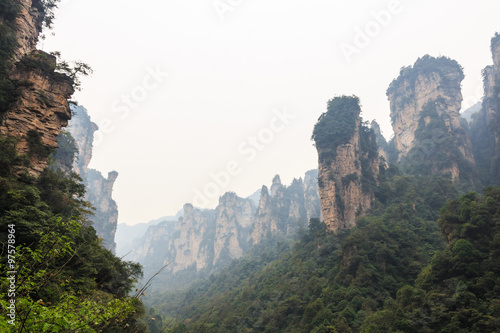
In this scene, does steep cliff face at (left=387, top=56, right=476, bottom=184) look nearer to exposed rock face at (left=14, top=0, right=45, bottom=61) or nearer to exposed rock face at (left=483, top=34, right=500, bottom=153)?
exposed rock face at (left=483, top=34, right=500, bottom=153)

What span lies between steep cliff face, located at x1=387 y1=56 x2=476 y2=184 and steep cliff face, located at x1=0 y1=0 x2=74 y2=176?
49.2 metres

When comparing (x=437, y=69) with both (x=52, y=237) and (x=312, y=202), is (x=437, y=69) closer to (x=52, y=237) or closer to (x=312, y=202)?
(x=312, y=202)

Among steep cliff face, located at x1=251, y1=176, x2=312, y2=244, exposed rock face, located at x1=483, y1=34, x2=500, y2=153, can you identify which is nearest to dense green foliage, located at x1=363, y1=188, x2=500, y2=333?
exposed rock face, located at x1=483, y1=34, x2=500, y2=153

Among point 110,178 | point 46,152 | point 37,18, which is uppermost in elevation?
point 110,178

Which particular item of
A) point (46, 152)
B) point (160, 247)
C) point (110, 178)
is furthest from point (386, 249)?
point (160, 247)

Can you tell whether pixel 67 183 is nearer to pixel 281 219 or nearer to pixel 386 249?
pixel 386 249

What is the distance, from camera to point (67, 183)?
1502cm

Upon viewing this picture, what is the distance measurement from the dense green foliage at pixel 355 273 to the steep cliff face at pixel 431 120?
20.4ft

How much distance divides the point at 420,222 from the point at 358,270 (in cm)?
1209

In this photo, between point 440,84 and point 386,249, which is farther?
point 440,84

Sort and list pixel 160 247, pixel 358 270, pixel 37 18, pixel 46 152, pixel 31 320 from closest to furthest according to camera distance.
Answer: pixel 31 320
pixel 46 152
pixel 37 18
pixel 358 270
pixel 160 247

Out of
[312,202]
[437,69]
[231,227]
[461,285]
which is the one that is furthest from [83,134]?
[437,69]

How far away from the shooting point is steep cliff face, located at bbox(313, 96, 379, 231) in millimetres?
35812

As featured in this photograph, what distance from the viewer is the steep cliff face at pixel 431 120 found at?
41.5 metres
